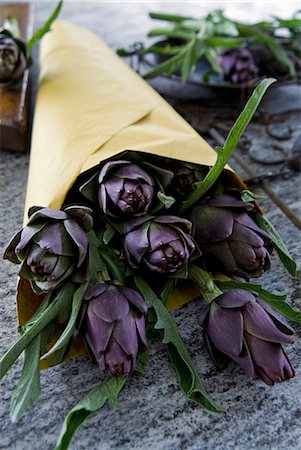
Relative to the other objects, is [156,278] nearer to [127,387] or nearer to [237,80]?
[127,387]

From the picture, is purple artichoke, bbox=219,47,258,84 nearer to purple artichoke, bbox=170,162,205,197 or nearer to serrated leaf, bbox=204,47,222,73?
serrated leaf, bbox=204,47,222,73

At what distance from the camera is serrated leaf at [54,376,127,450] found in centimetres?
44

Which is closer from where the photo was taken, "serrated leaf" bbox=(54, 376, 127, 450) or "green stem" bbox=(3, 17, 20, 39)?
"serrated leaf" bbox=(54, 376, 127, 450)

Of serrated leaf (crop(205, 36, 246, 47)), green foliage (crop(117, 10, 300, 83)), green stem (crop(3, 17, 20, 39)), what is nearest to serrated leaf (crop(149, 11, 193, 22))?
green foliage (crop(117, 10, 300, 83))

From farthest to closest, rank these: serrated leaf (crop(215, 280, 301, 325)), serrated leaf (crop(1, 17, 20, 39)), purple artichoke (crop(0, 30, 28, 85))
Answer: serrated leaf (crop(1, 17, 20, 39)), purple artichoke (crop(0, 30, 28, 85)), serrated leaf (crop(215, 280, 301, 325))

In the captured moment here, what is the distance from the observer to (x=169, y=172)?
1.91ft

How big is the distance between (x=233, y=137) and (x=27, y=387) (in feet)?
0.86

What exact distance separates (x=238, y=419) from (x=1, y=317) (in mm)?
233

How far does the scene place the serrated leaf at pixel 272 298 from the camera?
1.78ft

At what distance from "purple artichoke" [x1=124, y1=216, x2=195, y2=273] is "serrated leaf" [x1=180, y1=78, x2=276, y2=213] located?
0.05 metres

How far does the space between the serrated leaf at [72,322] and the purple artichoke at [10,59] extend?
0.46 m

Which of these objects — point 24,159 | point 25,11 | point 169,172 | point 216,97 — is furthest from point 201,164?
point 25,11

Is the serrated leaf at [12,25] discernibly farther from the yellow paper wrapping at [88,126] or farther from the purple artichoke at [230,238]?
the purple artichoke at [230,238]

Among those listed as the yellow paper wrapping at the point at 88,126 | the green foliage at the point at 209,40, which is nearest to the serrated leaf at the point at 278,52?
the green foliage at the point at 209,40
